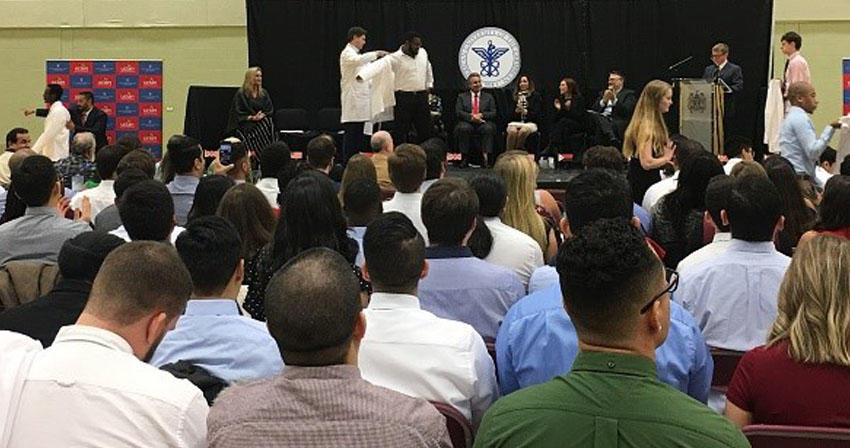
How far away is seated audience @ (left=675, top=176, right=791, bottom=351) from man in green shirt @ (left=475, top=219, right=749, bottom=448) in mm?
1717

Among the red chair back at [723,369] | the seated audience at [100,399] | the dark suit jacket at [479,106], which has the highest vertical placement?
the dark suit jacket at [479,106]

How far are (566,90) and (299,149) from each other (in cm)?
324

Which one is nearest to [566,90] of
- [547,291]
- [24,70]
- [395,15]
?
[395,15]

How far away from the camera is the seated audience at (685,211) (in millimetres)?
5090

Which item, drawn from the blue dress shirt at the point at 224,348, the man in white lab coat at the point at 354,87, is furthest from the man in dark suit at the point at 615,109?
the blue dress shirt at the point at 224,348

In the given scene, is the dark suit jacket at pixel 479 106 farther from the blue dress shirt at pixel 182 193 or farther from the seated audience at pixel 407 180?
the seated audience at pixel 407 180

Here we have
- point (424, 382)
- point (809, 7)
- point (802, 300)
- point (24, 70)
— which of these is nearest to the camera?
point (802, 300)

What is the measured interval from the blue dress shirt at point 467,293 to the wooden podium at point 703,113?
7.55 metres

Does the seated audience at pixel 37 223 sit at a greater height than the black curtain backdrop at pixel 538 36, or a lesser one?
lesser

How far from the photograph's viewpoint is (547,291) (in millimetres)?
2986

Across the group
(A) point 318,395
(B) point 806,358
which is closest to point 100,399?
(A) point 318,395

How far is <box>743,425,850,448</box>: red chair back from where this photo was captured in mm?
2291

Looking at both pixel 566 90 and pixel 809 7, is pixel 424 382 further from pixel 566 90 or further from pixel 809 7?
pixel 809 7

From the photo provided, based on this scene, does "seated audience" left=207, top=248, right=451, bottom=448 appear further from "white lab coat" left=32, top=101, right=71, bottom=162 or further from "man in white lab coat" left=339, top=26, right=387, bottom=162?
"white lab coat" left=32, top=101, right=71, bottom=162
